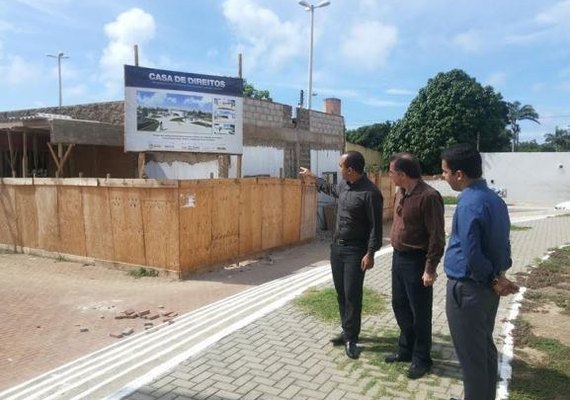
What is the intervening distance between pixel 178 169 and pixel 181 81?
2719mm

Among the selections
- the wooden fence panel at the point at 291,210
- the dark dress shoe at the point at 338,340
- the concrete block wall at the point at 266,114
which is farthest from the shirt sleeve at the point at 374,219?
the concrete block wall at the point at 266,114

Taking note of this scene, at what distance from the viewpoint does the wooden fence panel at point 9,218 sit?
12.4 meters

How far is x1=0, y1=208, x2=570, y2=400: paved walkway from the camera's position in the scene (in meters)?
4.16

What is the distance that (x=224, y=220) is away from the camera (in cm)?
1049

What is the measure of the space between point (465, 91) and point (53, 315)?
34.9 metres

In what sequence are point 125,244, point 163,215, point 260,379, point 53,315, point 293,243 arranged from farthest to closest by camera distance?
1. point 293,243
2. point 125,244
3. point 163,215
4. point 53,315
5. point 260,379

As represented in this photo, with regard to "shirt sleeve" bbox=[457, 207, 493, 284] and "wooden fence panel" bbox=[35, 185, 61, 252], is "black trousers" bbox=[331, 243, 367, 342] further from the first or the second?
"wooden fence panel" bbox=[35, 185, 61, 252]

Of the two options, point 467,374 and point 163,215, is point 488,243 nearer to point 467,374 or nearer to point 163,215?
point 467,374

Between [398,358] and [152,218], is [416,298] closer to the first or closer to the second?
[398,358]

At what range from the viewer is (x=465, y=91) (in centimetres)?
3688

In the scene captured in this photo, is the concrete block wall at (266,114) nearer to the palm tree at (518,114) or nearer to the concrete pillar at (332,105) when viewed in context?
the concrete pillar at (332,105)

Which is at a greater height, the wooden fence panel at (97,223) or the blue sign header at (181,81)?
the blue sign header at (181,81)

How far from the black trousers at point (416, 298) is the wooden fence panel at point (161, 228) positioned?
222 inches

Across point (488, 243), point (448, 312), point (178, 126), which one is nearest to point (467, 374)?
point (448, 312)
